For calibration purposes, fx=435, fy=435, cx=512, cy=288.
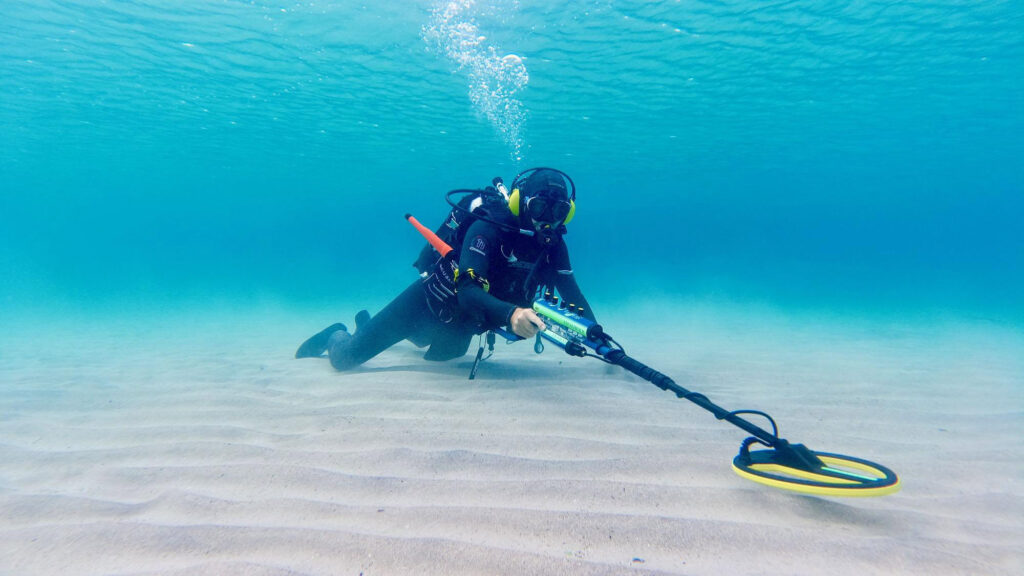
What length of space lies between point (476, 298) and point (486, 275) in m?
0.38

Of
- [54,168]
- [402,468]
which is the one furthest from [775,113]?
[54,168]

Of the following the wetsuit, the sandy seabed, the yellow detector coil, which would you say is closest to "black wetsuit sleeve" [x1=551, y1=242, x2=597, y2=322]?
the wetsuit

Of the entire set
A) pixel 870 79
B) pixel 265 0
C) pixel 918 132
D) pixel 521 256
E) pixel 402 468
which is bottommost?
pixel 402 468

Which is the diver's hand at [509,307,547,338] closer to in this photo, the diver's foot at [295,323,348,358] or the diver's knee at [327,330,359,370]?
the diver's knee at [327,330,359,370]

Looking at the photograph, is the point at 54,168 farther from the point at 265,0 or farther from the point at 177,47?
the point at 265,0

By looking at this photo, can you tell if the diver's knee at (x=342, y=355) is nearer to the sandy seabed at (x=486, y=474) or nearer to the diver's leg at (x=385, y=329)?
the diver's leg at (x=385, y=329)

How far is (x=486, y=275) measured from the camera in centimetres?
393

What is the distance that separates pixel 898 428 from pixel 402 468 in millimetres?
3671

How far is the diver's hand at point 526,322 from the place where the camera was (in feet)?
9.91

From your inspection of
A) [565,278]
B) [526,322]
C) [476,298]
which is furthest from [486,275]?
[565,278]

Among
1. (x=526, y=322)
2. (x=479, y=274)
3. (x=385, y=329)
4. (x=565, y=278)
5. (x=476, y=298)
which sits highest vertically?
(x=565, y=278)

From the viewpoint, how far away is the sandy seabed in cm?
173

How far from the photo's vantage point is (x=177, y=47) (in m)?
13.7

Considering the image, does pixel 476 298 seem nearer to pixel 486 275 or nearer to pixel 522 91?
pixel 486 275
